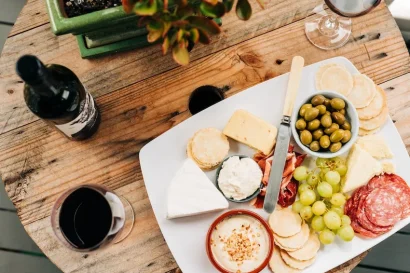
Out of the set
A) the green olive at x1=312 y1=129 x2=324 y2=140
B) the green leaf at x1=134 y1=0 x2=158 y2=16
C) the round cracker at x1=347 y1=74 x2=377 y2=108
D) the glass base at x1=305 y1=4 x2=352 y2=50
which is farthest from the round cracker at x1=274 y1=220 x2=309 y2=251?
the green leaf at x1=134 y1=0 x2=158 y2=16

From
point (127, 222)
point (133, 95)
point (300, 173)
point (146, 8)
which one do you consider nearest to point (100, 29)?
point (133, 95)

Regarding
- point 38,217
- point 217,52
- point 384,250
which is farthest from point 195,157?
point 384,250

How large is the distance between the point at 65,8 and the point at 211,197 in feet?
Result: 1.64

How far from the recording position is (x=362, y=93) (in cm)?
108

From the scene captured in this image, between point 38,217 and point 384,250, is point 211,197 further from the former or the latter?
point 384,250

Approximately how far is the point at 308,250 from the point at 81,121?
22.3 inches

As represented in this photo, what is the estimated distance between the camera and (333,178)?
1.02 metres

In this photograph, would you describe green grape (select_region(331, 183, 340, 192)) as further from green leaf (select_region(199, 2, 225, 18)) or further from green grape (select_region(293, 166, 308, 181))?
green leaf (select_region(199, 2, 225, 18))

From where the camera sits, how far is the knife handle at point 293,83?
42.6 inches

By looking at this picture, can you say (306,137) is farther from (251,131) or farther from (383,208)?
(383,208)

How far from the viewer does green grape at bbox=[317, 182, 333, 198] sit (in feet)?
3.32

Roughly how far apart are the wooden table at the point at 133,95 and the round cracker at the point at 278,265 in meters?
0.14

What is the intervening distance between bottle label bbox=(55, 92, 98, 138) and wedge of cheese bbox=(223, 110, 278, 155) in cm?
30

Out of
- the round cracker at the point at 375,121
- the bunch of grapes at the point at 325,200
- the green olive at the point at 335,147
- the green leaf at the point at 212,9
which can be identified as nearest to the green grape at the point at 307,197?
the bunch of grapes at the point at 325,200
